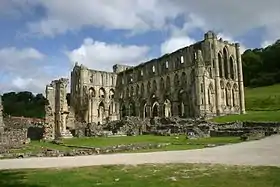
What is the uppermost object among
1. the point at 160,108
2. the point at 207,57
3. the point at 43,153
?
the point at 207,57

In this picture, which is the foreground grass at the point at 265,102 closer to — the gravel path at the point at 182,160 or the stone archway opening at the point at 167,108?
the stone archway opening at the point at 167,108

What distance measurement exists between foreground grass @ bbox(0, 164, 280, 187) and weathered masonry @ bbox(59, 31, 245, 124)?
4990 centimetres

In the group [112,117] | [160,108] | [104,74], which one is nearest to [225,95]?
[160,108]

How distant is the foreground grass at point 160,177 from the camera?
29.6 feet

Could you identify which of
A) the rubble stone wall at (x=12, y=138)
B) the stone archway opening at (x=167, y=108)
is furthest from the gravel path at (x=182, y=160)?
the stone archway opening at (x=167, y=108)

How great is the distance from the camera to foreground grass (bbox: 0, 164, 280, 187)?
9.02 meters

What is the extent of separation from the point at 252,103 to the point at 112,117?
3322cm

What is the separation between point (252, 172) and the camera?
10.4m

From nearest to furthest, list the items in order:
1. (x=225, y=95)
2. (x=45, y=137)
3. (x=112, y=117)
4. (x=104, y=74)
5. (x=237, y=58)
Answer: (x=45, y=137), (x=225, y=95), (x=237, y=58), (x=112, y=117), (x=104, y=74)

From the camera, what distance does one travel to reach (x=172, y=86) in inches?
2899

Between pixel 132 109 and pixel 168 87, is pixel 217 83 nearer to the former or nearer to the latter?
pixel 168 87

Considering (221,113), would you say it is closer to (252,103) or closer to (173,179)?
(252,103)

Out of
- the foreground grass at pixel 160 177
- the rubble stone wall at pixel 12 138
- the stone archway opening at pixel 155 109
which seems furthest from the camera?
the stone archway opening at pixel 155 109

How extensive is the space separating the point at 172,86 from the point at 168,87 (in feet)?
5.00
